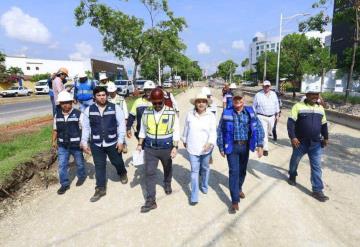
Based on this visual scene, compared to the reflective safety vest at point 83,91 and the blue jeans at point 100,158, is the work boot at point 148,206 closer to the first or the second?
the blue jeans at point 100,158

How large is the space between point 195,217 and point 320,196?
2094 millimetres

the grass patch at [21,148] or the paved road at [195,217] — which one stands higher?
the grass patch at [21,148]

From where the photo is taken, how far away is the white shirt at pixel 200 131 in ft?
15.9

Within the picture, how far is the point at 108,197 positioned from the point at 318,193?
135 inches

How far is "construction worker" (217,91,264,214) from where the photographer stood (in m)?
4.58

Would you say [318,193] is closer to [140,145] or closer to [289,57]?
[140,145]


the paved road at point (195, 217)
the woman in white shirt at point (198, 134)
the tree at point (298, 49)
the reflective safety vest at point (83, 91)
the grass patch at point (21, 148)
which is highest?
the tree at point (298, 49)

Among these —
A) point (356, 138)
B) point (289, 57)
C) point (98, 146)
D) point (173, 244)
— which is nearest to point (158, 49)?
point (289, 57)

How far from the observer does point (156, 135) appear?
4730 millimetres

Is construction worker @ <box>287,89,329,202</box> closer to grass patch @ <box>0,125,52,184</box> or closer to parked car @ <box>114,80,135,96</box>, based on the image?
grass patch @ <box>0,125,52,184</box>

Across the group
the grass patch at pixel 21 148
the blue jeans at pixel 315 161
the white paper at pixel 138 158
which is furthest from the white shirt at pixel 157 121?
the grass patch at pixel 21 148

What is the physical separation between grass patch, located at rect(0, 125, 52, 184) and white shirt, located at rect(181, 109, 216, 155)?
3396mm

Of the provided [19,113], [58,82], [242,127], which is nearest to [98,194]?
[242,127]

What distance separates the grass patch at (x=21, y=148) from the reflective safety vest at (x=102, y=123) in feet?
6.31
